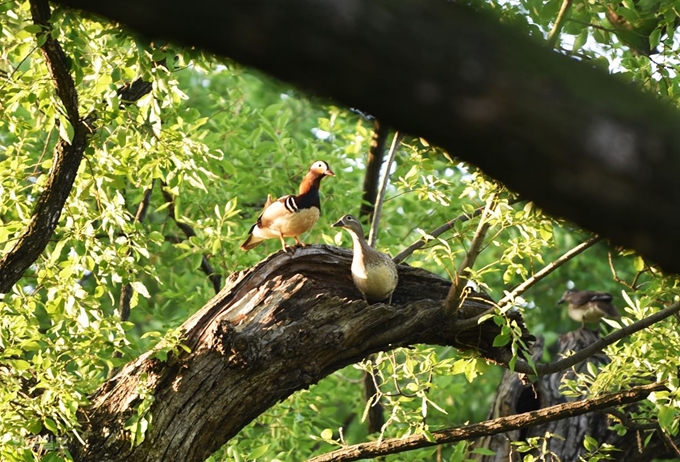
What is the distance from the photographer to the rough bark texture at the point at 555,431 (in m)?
8.47

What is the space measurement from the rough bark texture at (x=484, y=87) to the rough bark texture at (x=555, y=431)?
7.45 metres

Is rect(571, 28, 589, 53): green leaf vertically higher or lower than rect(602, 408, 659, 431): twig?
higher

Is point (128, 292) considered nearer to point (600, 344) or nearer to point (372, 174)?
point (372, 174)

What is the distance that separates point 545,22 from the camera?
544 cm

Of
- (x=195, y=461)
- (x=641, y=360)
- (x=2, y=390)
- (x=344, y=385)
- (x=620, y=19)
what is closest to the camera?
(x=2, y=390)

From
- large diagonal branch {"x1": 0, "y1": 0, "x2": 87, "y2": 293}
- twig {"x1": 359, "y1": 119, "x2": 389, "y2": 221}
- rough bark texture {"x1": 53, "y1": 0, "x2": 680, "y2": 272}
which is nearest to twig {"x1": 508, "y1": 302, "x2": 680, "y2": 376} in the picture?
large diagonal branch {"x1": 0, "y1": 0, "x2": 87, "y2": 293}

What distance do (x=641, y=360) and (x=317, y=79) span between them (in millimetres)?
5604

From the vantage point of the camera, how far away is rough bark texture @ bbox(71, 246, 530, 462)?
560cm

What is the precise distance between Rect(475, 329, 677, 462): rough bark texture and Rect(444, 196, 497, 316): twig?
92.1 inches

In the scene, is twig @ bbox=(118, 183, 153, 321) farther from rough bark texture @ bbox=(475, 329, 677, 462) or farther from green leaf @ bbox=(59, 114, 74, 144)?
green leaf @ bbox=(59, 114, 74, 144)

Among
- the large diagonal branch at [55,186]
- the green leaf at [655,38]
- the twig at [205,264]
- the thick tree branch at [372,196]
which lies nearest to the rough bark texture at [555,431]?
the thick tree branch at [372,196]

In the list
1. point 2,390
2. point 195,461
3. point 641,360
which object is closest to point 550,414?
point 641,360

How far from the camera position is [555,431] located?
8.76 meters

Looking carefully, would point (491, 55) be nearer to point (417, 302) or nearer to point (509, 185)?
point (509, 185)
